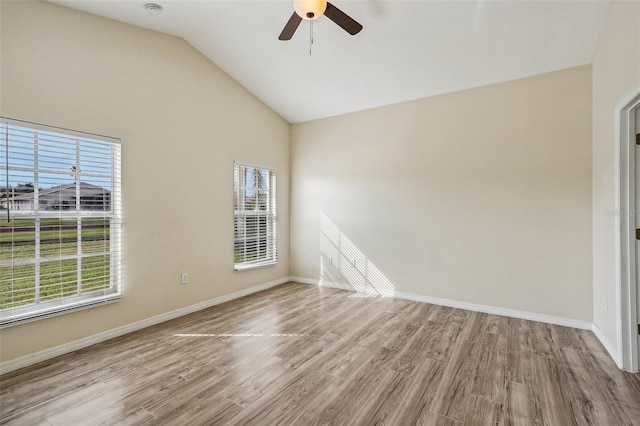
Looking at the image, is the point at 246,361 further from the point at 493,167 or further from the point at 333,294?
the point at 493,167

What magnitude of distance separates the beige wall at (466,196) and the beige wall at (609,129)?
196 mm

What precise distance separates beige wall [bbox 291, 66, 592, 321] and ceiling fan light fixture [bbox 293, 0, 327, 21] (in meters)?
2.42

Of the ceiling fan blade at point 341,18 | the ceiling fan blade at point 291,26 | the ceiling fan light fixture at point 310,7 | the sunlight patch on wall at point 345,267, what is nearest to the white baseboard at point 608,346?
the sunlight patch on wall at point 345,267

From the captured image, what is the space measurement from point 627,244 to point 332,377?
2625 mm

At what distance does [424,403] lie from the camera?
2.03 metres

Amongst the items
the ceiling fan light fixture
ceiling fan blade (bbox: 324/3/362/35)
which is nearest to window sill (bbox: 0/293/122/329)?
the ceiling fan light fixture

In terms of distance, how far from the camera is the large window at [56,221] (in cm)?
243

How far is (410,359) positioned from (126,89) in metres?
3.87

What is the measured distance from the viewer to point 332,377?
2.33 meters

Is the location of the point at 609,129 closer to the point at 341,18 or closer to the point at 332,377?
the point at 341,18

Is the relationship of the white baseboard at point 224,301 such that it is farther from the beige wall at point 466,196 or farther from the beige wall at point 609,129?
the beige wall at point 609,129

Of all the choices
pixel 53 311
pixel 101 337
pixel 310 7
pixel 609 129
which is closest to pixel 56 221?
pixel 53 311

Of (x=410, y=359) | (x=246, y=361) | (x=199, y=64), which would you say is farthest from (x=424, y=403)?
(x=199, y=64)

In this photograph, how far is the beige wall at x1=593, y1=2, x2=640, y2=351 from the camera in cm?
227
